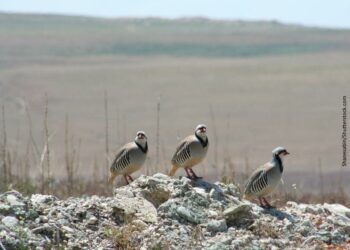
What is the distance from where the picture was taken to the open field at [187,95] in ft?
91.2

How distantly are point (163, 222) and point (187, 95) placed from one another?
3192cm

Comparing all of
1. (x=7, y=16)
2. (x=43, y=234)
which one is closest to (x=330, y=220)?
(x=43, y=234)

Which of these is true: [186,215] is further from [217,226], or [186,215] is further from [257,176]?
[257,176]

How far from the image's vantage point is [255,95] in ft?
137

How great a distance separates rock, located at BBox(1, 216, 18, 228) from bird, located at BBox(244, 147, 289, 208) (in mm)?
2578

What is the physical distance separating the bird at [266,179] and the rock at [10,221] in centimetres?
258

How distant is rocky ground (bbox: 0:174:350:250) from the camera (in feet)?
29.3

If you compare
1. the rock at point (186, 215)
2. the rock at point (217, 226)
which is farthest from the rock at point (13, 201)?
the rock at point (217, 226)

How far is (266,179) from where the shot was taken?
416 inches

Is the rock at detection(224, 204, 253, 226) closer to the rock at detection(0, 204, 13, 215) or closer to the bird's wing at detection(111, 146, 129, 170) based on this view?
the rock at detection(0, 204, 13, 215)

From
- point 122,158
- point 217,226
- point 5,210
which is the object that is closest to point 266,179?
point 217,226

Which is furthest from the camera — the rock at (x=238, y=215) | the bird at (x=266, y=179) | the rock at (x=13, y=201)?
the bird at (x=266, y=179)

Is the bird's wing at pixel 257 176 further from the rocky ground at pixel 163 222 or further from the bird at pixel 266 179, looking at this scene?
the rocky ground at pixel 163 222

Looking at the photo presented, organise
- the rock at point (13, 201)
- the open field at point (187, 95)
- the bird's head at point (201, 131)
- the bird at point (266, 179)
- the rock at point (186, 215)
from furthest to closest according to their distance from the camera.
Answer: the open field at point (187, 95) < the bird's head at point (201, 131) < the bird at point (266, 179) < the rock at point (186, 215) < the rock at point (13, 201)
